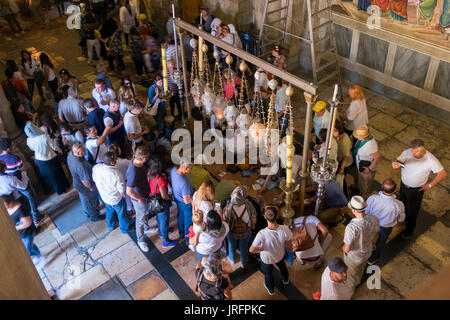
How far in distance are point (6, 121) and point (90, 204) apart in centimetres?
223

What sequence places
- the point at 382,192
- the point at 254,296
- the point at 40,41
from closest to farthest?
the point at 382,192, the point at 254,296, the point at 40,41

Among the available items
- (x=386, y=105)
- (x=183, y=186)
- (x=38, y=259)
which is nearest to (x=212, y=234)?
(x=183, y=186)

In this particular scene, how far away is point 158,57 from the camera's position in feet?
31.2

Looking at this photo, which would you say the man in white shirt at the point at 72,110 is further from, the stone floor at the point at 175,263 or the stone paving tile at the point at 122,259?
the stone paving tile at the point at 122,259

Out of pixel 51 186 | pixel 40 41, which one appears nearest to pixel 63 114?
pixel 51 186

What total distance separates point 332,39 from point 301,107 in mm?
1544

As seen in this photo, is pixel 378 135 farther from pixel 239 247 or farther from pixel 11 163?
pixel 11 163

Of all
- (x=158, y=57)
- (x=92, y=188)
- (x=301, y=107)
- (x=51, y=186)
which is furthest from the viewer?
(x=158, y=57)

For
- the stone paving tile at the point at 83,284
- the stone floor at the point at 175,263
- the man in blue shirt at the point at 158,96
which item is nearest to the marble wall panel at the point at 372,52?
the stone floor at the point at 175,263

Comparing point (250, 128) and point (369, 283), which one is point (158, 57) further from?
point (369, 283)

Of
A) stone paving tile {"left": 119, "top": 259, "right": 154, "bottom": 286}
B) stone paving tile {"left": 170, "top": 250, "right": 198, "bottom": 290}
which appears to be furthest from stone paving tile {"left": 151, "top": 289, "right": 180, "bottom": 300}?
stone paving tile {"left": 119, "top": 259, "right": 154, "bottom": 286}

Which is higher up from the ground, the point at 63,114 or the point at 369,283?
the point at 63,114

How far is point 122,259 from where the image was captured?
5.92 metres

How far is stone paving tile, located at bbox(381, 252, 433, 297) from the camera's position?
531cm
